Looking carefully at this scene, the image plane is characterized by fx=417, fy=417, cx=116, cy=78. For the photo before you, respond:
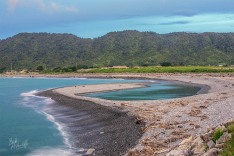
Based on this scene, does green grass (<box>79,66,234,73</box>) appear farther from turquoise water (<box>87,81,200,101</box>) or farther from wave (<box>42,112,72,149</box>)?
wave (<box>42,112,72,149</box>)

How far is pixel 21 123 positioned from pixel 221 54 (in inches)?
6752

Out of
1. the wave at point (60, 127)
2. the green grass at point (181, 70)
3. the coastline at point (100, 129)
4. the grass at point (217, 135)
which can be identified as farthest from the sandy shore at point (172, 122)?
the green grass at point (181, 70)

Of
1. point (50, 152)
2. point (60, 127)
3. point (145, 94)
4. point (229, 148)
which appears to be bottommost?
point (50, 152)

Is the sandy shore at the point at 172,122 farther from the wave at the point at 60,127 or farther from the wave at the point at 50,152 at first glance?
the wave at the point at 60,127

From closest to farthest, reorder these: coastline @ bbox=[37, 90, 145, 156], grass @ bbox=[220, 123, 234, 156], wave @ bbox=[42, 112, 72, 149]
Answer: grass @ bbox=[220, 123, 234, 156] < coastline @ bbox=[37, 90, 145, 156] < wave @ bbox=[42, 112, 72, 149]

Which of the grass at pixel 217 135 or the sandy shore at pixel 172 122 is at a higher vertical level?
the grass at pixel 217 135

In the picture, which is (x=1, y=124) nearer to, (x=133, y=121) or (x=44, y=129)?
(x=44, y=129)

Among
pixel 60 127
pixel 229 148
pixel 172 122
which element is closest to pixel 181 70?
pixel 60 127

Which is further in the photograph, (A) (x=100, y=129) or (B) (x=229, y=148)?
(A) (x=100, y=129)

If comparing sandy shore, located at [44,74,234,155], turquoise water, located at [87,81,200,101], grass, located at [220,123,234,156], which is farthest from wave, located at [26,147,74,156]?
turquoise water, located at [87,81,200,101]

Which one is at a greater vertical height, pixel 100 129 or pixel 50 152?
pixel 100 129

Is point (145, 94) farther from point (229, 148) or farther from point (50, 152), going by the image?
point (229, 148)

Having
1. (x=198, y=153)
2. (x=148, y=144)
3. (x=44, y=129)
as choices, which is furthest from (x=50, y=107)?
(x=198, y=153)

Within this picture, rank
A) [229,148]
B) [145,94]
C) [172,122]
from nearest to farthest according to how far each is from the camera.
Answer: [229,148]
[172,122]
[145,94]
